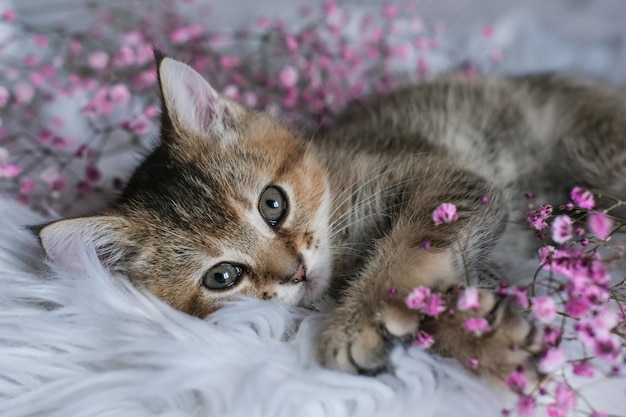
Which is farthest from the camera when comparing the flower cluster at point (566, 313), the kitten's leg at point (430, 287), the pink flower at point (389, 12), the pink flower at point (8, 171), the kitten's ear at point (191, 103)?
the pink flower at point (389, 12)

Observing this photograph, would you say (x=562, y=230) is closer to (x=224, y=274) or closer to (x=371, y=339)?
(x=371, y=339)

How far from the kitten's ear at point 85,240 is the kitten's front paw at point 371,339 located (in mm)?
387

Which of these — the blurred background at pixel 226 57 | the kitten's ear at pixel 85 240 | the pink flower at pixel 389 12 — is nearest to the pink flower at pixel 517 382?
the kitten's ear at pixel 85 240

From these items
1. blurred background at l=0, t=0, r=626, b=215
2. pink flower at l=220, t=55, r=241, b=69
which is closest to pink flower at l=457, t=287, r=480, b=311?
blurred background at l=0, t=0, r=626, b=215

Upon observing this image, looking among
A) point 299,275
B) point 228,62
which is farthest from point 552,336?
point 228,62

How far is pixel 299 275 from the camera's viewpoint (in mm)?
Result: 878

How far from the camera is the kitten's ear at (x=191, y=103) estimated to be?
934 mm

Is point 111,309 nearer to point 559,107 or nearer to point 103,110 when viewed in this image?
point 103,110

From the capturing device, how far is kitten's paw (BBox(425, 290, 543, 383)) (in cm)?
67

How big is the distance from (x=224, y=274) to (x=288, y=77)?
0.71 meters

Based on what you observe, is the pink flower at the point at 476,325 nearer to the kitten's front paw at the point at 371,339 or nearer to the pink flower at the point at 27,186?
the kitten's front paw at the point at 371,339

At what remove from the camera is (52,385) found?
0.74 metres

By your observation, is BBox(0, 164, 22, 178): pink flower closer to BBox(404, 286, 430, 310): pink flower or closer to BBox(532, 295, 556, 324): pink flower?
BBox(404, 286, 430, 310): pink flower

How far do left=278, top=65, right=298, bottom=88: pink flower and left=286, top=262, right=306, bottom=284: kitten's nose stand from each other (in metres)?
0.69
